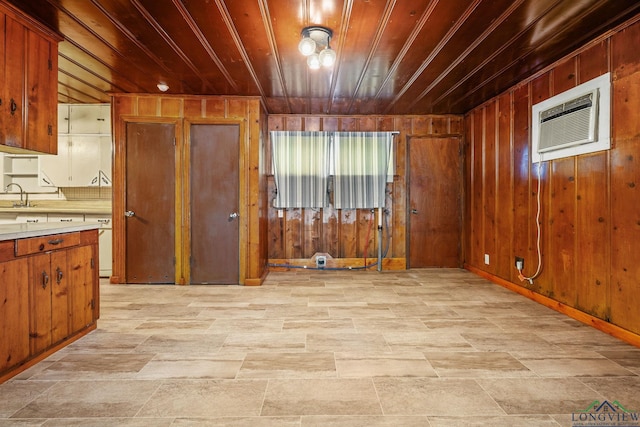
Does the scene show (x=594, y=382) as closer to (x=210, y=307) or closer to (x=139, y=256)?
(x=210, y=307)

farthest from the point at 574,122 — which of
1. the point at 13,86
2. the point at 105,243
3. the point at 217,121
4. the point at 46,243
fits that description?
the point at 105,243

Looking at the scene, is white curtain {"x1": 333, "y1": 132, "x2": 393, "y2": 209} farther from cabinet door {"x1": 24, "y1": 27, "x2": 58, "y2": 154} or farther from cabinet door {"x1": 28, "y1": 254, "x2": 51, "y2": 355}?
cabinet door {"x1": 28, "y1": 254, "x2": 51, "y2": 355}

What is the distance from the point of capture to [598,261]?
298 centimetres

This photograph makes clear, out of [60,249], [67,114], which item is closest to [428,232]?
[60,249]

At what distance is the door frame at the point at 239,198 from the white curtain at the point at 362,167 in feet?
4.97

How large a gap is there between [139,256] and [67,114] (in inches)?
90.7

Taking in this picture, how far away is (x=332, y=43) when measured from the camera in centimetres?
298

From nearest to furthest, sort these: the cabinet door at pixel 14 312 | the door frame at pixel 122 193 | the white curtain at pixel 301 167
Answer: the cabinet door at pixel 14 312 → the door frame at pixel 122 193 → the white curtain at pixel 301 167

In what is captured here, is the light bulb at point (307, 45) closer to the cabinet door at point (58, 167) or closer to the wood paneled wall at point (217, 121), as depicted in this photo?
the wood paneled wall at point (217, 121)

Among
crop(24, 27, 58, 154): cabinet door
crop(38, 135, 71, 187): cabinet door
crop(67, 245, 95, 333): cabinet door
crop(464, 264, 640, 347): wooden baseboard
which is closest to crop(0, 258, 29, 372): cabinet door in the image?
Answer: crop(67, 245, 95, 333): cabinet door

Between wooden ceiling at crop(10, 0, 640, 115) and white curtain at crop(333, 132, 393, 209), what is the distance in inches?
38.6

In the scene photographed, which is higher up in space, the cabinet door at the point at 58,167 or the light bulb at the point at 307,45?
the light bulb at the point at 307,45

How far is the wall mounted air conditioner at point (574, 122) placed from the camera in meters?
2.90

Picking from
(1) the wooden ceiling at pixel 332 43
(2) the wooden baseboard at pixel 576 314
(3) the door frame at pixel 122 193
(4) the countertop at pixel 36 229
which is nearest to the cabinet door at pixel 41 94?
(1) the wooden ceiling at pixel 332 43
